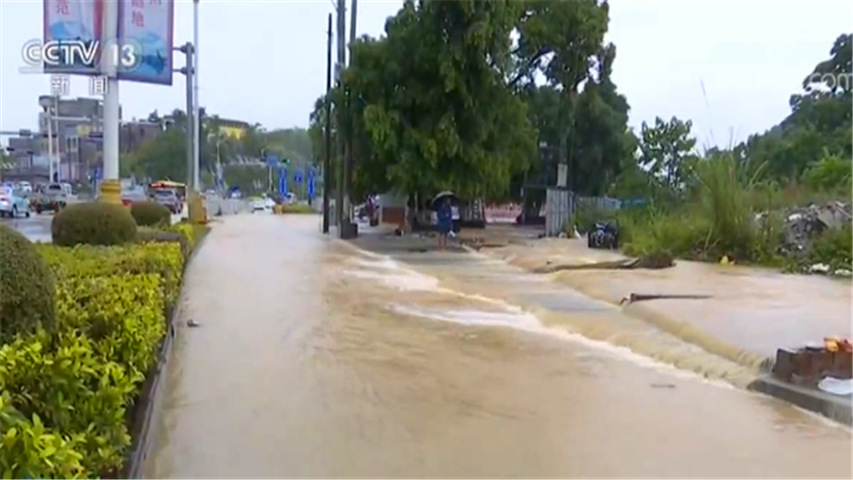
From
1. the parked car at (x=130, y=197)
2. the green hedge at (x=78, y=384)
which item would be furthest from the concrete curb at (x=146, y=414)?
the parked car at (x=130, y=197)

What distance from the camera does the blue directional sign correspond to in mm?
74750

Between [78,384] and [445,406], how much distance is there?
3.50 meters

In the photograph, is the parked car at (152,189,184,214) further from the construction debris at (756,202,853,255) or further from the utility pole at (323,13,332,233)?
the construction debris at (756,202,853,255)

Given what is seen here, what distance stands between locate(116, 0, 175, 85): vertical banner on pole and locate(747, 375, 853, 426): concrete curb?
1340 centimetres

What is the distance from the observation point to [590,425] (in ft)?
23.6

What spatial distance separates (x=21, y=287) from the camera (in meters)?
5.32

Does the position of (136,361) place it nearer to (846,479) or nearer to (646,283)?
(846,479)

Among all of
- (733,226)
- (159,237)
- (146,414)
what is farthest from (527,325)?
(733,226)

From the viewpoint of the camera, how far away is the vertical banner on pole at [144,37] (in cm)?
1827

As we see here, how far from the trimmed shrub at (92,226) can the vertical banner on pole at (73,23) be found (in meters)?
3.37

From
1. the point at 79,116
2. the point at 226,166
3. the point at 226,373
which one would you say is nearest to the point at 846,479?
the point at 226,373

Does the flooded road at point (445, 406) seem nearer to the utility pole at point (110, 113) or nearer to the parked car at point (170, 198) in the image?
the utility pole at point (110, 113)

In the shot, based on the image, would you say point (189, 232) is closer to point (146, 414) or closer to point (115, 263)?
point (115, 263)

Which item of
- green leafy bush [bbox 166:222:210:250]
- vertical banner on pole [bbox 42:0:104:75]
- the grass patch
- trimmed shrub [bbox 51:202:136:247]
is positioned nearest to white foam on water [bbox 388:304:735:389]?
trimmed shrub [bbox 51:202:136:247]
